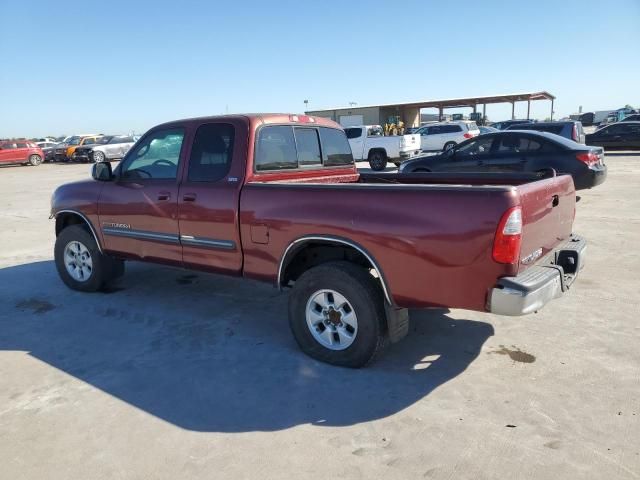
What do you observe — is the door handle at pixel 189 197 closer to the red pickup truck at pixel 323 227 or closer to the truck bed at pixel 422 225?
the red pickup truck at pixel 323 227

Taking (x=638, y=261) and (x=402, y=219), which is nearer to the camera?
(x=402, y=219)

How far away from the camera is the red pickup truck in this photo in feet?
10.3

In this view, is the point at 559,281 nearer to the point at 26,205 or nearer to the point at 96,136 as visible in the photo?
the point at 26,205

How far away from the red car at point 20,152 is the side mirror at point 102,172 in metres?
31.3

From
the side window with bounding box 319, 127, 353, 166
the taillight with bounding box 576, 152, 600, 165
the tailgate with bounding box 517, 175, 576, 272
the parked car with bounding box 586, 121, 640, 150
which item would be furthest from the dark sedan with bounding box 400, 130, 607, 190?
the parked car with bounding box 586, 121, 640, 150

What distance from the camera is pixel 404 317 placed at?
3842 mm

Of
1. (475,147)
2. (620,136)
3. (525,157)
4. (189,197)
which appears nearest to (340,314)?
(189,197)

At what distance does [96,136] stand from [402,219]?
35.8 m

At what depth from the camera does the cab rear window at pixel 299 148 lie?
14.7 ft

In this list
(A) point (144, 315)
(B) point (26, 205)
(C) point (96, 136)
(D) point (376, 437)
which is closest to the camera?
(D) point (376, 437)

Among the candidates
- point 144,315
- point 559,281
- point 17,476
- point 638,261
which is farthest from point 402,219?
point 638,261

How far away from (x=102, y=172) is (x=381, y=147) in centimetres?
1548

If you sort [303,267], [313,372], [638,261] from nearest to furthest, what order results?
[313,372], [303,267], [638,261]

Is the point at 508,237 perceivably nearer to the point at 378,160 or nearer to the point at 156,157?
the point at 156,157
